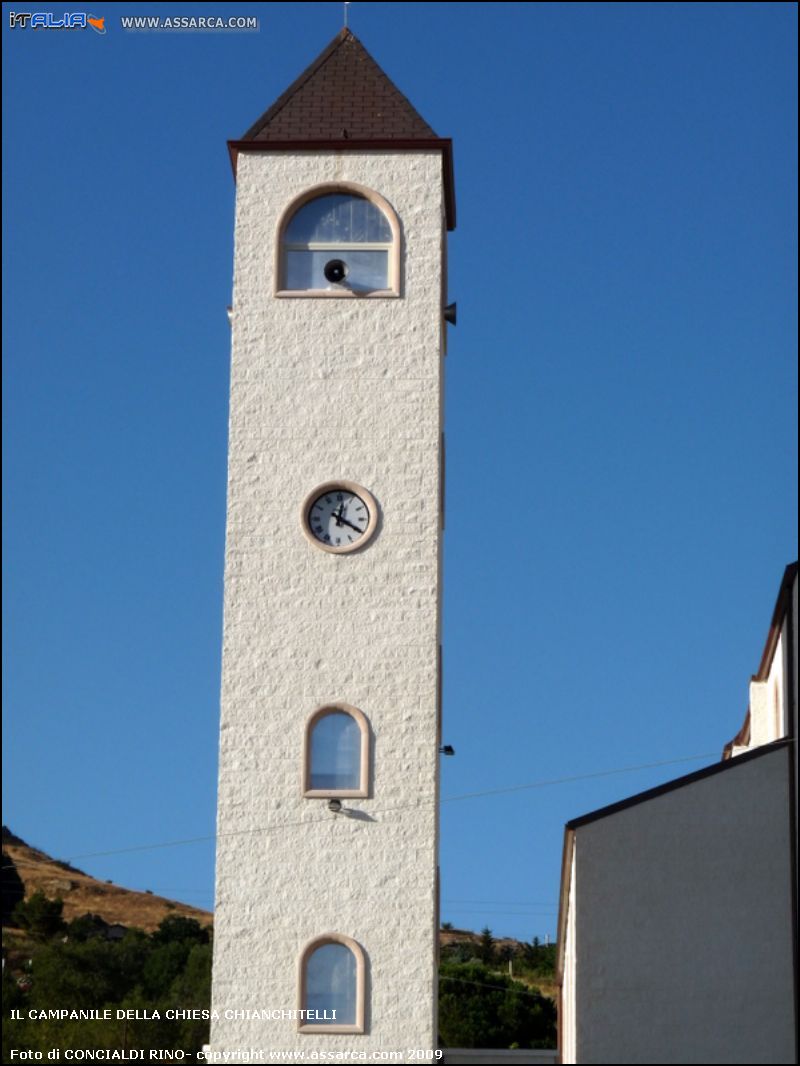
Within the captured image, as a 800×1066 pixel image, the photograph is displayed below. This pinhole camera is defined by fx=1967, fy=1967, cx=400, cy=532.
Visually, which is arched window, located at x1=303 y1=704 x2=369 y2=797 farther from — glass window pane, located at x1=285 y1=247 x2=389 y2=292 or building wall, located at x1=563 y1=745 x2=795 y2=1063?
glass window pane, located at x1=285 y1=247 x2=389 y2=292

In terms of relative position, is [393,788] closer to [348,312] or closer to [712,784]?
[712,784]

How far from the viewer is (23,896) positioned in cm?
10138

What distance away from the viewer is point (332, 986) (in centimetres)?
2975

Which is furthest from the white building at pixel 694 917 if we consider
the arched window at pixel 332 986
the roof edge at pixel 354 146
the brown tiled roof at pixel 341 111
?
the brown tiled roof at pixel 341 111

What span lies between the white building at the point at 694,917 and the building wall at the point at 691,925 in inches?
0.6

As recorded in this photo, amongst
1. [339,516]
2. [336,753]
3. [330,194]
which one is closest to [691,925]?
[336,753]

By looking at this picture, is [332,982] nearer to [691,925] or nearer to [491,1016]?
[691,925]

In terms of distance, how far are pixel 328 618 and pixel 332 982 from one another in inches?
221

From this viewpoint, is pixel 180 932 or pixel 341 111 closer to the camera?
pixel 341 111

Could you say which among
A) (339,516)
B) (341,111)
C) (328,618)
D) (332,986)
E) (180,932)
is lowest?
(332,986)

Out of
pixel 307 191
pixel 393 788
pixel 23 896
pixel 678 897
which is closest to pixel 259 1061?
pixel 393 788

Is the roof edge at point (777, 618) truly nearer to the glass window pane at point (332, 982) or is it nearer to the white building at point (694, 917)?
the white building at point (694, 917)

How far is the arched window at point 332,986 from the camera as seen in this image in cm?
2955

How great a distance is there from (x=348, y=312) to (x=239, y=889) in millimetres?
9486
